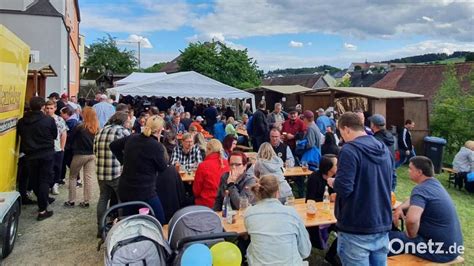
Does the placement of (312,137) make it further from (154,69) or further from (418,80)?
(154,69)

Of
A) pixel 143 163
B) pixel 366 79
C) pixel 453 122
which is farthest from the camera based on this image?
pixel 366 79

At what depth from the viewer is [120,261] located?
3.05m

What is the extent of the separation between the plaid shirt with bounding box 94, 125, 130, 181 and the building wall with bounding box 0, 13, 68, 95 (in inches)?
517

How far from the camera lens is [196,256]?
3.07m

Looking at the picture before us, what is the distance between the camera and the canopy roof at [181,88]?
10.9m

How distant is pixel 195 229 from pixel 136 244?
1.85 ft

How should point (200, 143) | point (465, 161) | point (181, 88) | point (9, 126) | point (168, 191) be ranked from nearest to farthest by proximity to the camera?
point (168, 191) → point (9, 126) → point (200, 143) → point (465, 161) → point (181, 88)

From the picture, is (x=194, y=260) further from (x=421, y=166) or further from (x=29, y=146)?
(x=29, y=146)

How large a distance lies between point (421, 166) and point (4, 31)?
4.93 metres

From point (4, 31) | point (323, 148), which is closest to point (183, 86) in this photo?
point (323, 148)

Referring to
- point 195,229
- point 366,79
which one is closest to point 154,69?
point 366,79

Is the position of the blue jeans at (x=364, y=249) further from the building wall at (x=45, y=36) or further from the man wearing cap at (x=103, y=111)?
the building wall at (x=45, y=36)

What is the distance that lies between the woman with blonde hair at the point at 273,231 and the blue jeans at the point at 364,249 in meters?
0.31

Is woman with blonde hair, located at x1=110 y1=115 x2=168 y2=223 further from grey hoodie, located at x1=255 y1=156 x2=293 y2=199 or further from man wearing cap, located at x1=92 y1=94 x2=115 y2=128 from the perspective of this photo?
man wearing cap, located at x1=92 y1=94 x2=115 y2=128
